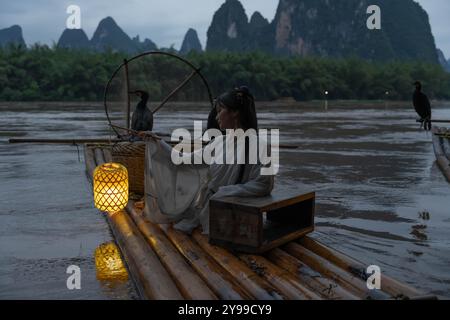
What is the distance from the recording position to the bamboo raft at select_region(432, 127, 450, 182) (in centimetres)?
868

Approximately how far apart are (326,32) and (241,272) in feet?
401

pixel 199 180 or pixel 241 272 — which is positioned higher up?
pixel 199 180

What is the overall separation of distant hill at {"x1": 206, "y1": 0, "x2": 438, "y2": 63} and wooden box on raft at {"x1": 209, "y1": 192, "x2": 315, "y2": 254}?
115 metres

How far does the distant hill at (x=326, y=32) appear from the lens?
385ft

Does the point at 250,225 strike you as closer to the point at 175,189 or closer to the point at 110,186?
the point at 175,189

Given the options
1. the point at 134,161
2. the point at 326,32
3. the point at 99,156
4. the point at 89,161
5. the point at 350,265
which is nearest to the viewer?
the point at 350,265

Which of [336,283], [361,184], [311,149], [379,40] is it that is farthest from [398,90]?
[336,283]

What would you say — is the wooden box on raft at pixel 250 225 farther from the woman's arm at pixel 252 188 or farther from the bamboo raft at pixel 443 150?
the bamboo raft at pixel 443 150

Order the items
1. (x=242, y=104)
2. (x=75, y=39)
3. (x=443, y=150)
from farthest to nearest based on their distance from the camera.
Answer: (x=75, y=39) < (x=443, y=150) < (x=242, y=104)

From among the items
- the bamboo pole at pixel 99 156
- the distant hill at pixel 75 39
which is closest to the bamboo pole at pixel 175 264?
the bamboo pole at pixel 99 156

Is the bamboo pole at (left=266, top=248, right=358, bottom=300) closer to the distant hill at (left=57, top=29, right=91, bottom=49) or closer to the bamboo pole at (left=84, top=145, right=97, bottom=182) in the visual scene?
the bamboo pole at (left=84, top=145, right=97, bottom=182)

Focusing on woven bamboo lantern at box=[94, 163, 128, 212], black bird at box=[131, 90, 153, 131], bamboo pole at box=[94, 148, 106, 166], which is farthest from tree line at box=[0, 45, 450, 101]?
woven bamboo lantern at box=[94, 163, 128, 212]

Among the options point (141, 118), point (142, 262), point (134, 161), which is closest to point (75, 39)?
point (141, 118)

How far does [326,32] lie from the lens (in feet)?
391
